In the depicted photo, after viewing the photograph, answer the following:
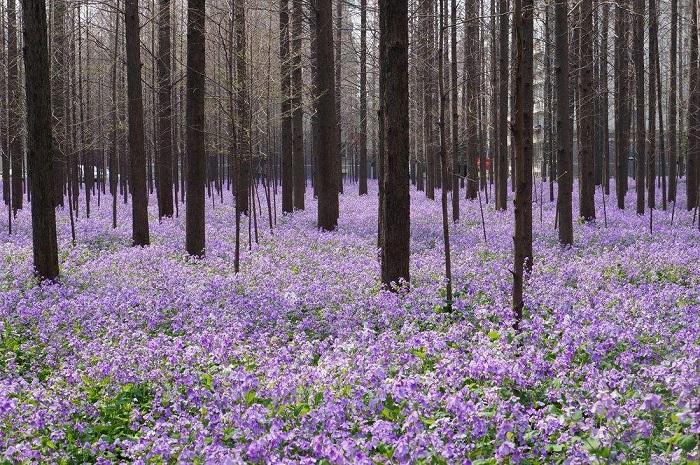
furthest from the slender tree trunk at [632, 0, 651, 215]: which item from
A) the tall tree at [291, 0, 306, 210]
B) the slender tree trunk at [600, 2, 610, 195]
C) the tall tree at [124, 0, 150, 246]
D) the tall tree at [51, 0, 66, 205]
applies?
the tall tree at [51, 0, 66, 205]

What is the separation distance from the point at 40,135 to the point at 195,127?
3632 mm

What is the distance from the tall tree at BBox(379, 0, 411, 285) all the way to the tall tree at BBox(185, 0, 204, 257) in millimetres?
5301

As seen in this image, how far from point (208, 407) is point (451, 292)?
5.41m

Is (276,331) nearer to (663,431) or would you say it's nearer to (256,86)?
(663,431)

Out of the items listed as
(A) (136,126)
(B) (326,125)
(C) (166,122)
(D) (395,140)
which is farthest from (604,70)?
(D) (395,140)

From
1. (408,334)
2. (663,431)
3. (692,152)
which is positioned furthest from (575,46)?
(663,431)

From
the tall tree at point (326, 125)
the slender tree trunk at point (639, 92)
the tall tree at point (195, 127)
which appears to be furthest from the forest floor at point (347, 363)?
the slender tree trunk at point (639, 92)

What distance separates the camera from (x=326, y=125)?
18719mm

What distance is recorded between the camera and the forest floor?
446cm

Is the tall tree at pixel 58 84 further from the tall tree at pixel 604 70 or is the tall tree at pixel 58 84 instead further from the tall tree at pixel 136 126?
the tall tree at pixel 604 70

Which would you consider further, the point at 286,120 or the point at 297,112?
the point at 297,112

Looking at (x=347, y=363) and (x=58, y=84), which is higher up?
(x=58, y=84)

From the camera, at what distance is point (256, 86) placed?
18.5m

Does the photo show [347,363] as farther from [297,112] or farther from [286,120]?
[297,112]
